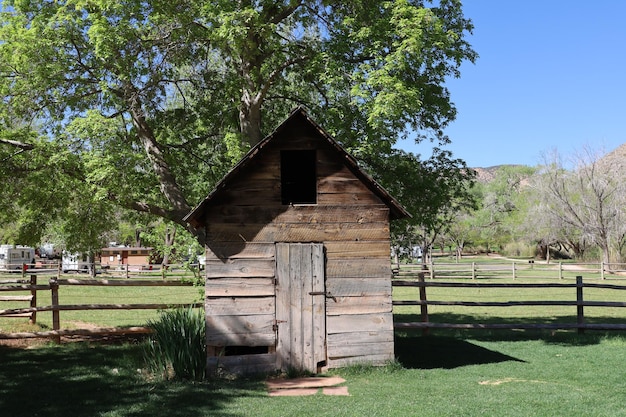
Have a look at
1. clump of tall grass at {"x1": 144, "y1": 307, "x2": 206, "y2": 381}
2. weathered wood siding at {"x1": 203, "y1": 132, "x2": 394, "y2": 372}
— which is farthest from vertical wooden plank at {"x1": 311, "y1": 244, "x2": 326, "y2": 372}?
clump of tall grass at {"x1": 144, "y1": 307, "x2": 206, "y2": 381}

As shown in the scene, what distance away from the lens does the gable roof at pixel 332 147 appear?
410 inches

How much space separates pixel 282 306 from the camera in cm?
1041

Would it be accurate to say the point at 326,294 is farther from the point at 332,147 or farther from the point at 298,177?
the point at 298,177

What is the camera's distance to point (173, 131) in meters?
16.7

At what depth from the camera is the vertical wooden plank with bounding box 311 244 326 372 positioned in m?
10.4

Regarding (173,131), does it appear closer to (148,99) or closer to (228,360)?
(148,99)

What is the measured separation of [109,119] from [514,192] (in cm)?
8928

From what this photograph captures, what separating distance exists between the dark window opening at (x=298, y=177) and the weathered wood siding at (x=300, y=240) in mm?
1902

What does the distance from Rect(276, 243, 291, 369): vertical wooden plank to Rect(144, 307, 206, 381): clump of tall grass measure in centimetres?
144

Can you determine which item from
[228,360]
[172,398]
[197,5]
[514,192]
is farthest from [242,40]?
[514,192]

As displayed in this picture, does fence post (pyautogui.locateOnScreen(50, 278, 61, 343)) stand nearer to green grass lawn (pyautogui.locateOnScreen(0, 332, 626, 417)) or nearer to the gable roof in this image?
green grass lawn (pyautogui.locateOnScreen(0, 332, 626, 417))

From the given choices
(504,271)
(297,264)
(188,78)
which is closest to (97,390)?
(297,264)

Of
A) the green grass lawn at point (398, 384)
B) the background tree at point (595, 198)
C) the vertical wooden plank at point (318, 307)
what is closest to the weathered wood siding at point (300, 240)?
the vertical wooden plank at point (318, 307)

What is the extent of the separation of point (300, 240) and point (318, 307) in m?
1.30
